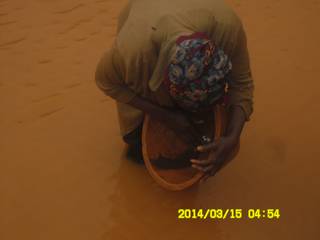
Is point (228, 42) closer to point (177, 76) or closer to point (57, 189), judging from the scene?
point (177, 76)

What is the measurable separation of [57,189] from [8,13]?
5.12ft

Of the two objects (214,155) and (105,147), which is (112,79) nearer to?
(214,155)

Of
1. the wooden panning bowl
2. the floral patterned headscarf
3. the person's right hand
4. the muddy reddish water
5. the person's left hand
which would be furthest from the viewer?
the muddy reddish water

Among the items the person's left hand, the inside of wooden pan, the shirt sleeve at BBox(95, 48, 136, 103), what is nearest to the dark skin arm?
the person's left hand

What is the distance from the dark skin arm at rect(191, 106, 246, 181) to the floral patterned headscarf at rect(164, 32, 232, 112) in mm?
248

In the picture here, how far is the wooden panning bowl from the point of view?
85.4 inches

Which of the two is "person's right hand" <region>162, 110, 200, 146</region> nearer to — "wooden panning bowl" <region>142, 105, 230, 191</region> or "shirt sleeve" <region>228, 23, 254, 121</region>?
"wooden panning bowl" <region>142, 105, 230, 191</region>

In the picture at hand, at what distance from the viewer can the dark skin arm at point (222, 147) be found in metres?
1.90

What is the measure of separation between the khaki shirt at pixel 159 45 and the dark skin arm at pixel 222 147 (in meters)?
0.05

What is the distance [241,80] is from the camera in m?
2.01

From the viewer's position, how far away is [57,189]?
237 cm

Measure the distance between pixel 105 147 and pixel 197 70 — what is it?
109 cm
